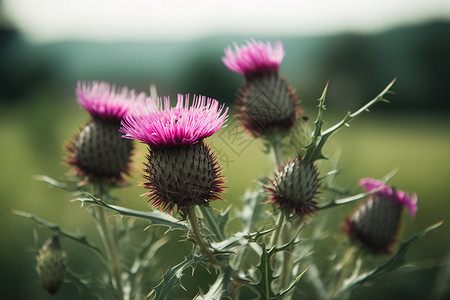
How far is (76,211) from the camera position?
34.9ft

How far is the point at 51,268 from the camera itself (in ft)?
8.39

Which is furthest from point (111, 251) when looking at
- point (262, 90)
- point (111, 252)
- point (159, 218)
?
point (262, 90)

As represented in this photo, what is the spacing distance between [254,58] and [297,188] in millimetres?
1448

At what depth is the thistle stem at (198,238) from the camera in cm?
208

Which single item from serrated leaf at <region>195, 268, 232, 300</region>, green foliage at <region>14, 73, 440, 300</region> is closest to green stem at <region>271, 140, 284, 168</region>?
green foliage at <region>14, 73, 440, 300</region>

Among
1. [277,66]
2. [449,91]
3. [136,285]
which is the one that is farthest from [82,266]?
[449,91]

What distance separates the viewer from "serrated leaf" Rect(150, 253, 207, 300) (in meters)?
2.00

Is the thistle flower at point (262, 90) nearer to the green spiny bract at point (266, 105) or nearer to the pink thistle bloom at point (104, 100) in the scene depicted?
the green spiny bract at point (266, 105)

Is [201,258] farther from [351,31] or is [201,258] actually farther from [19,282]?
[351,31]

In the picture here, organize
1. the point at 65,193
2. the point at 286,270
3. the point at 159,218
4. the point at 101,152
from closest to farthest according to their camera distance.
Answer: the point at 159,218 < the point at 286,270 < the point at 101,152 < the point at 65,193

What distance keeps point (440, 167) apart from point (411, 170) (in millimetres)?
2298

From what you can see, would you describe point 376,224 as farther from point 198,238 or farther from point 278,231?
point 198,238

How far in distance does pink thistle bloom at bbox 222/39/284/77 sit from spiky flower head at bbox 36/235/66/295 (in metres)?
1.98

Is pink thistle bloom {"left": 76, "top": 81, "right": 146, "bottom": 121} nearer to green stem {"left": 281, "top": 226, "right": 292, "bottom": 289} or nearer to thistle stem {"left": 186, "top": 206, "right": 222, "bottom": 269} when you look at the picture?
thistle stem {"left": 186, "top": 206, "right": 222, "bottom": 269}
